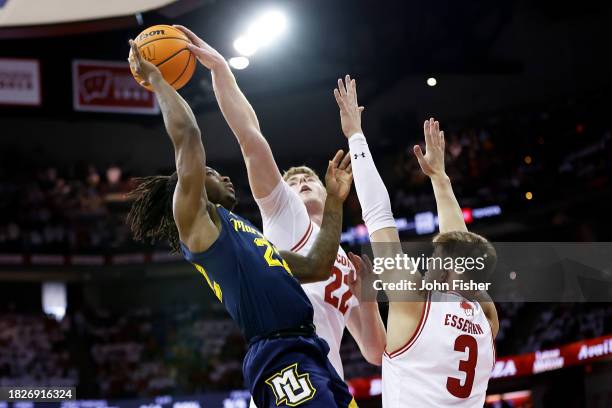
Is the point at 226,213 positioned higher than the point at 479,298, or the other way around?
the point at 226,213

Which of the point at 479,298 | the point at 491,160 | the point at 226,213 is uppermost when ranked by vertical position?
the point at 491,160

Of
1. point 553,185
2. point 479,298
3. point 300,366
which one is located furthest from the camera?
point 553,185

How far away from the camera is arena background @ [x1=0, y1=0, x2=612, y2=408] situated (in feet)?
49.0

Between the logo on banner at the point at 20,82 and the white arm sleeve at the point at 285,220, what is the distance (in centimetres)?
1167

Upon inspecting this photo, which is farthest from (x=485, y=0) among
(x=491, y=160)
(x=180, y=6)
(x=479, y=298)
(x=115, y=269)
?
(x=479, y=298)

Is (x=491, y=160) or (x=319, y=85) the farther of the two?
(x=319, y=85)

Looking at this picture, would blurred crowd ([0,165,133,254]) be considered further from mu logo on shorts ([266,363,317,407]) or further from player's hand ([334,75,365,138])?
mu logo on shorts ([266,363,317,407])

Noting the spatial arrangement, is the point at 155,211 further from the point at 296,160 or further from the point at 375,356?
the point at 296,160

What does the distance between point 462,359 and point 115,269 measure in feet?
57.4

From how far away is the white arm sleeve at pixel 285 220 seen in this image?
156 inches

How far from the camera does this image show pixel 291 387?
295 centimetres

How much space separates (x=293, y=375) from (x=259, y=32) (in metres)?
12.1

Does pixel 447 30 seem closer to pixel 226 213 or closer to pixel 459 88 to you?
pixel 459 88

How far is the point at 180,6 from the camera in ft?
38.4
